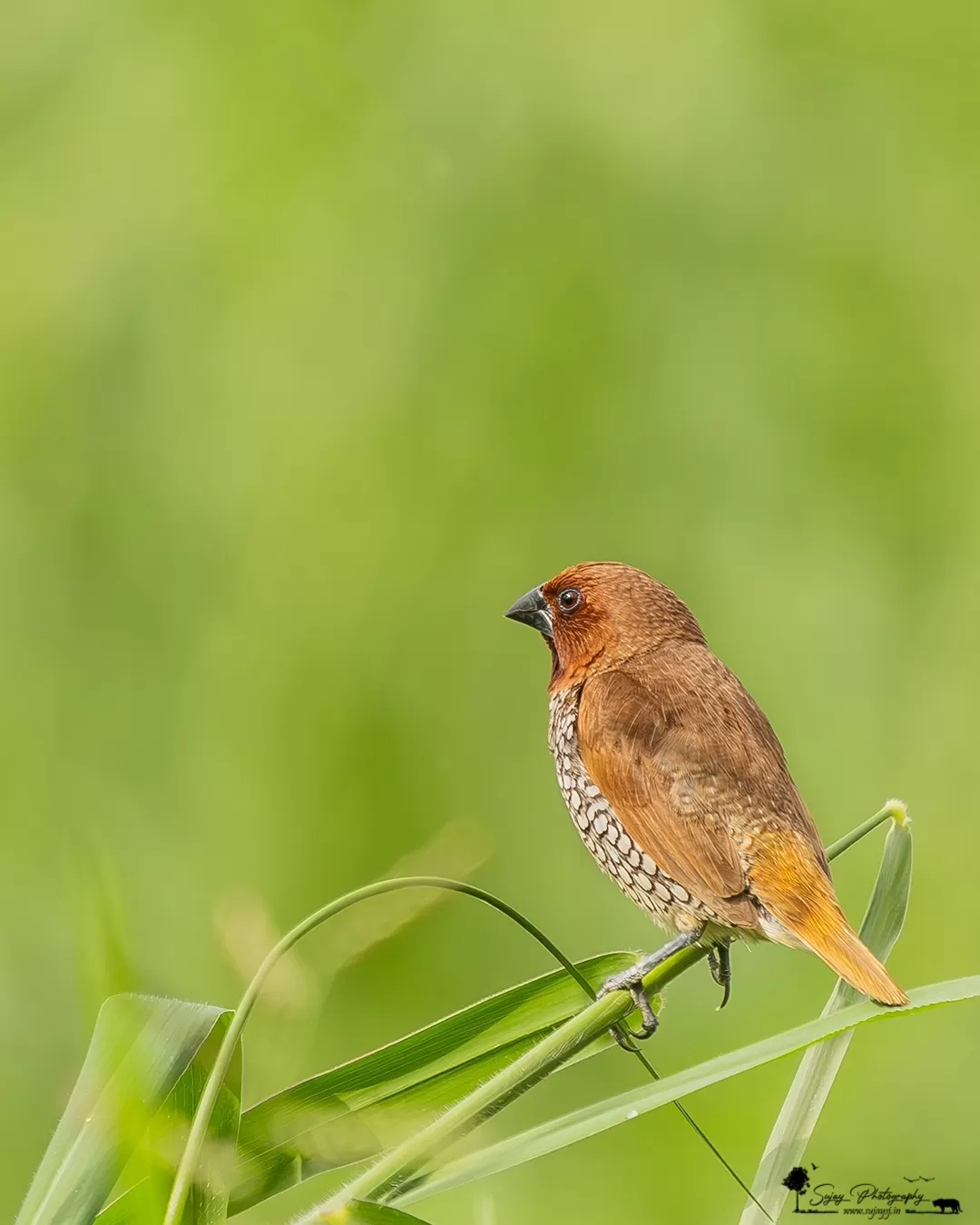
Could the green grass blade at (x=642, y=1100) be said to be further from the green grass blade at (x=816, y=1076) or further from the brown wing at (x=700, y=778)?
the brown wing at (x=700, y=778)

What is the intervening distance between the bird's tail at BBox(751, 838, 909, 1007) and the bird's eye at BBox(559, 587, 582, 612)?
1.79 feet

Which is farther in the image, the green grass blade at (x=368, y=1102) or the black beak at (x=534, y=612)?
the black beak at (x=534, y=612)

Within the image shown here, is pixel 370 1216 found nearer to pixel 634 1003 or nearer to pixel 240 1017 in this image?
pixel 240 1017

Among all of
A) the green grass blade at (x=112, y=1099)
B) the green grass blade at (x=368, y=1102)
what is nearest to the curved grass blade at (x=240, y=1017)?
the green grass blade at (x=112, y=1099)

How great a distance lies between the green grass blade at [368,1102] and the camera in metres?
1.58

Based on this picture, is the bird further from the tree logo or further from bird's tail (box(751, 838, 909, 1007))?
the tree logo

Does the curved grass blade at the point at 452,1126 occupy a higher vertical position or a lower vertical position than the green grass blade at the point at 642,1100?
higher

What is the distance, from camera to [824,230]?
6.88 m

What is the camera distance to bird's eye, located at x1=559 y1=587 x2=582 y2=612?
2.38 m

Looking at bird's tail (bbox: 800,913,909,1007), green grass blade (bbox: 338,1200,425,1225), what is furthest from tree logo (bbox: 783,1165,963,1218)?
green grass blade (bbox: 338,1200,425,1225)

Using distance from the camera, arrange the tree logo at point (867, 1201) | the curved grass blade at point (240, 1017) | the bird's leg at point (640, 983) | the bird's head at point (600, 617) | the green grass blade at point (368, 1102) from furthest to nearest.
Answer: the bird's head at point (600, 617), the tree logo at point (867, 1201), the bird's leg at point (640, 983), the green grass blade at point (368, 1102), the curved grass blade at point (240, 1017)

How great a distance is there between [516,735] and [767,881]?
323 centimetres

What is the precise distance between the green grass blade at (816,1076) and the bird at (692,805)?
0.19ft

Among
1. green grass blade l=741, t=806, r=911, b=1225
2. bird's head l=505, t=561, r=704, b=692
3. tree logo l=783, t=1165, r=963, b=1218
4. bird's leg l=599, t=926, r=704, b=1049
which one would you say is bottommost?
tree logo l=783, t=1165, r=963, b=1218
